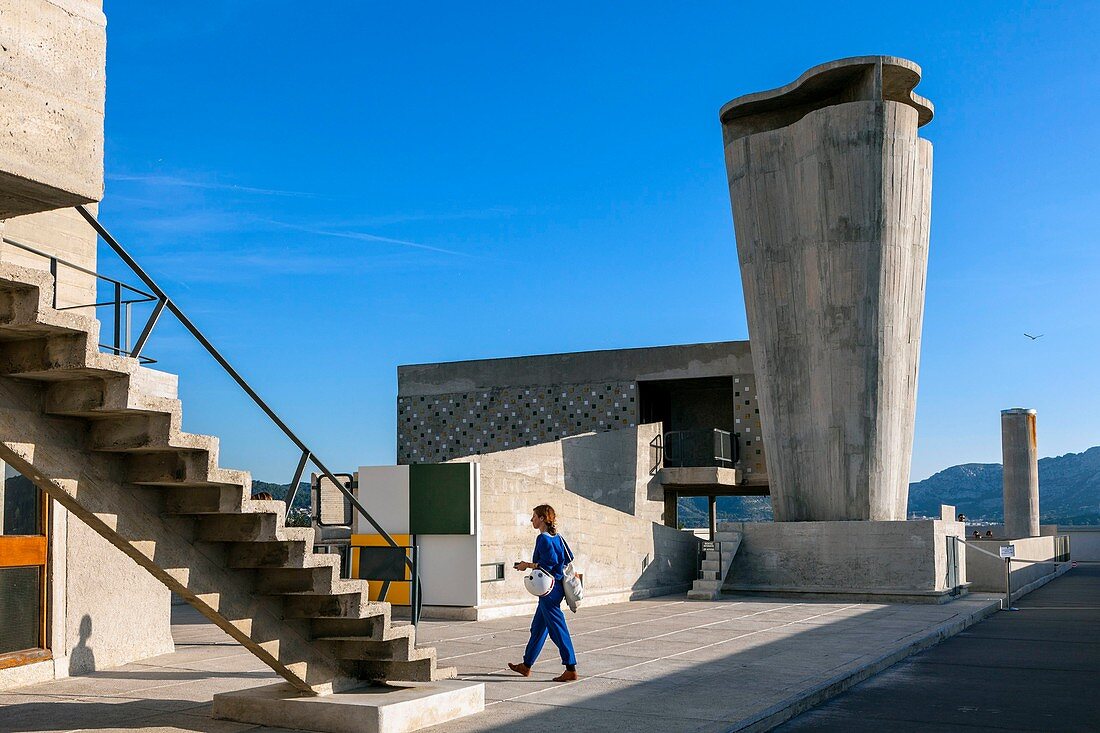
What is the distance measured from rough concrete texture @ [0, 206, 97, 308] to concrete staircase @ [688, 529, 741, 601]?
40.8 ft

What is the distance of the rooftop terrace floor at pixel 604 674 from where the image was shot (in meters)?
7.21

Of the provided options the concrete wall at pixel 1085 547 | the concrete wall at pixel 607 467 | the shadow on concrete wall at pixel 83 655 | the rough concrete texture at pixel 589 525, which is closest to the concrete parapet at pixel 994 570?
the rough concrete texture at pixel 589 525

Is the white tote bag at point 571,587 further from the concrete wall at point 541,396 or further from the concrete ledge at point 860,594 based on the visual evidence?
the concrete wall at point 541,396

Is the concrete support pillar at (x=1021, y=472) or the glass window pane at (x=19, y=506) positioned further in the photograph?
the concrete support pillar at (x=1021, y=472)

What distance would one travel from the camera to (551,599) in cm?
873

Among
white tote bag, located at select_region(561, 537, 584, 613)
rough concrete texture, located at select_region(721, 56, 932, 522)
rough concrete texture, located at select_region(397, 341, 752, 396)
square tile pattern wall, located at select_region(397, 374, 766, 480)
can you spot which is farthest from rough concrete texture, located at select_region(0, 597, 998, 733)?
rough concrete texture, located at select_region(397, 341, 752, 396)

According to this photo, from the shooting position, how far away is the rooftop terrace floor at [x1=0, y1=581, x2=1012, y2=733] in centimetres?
721

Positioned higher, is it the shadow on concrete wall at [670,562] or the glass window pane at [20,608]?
the glass window pane at [20,608]

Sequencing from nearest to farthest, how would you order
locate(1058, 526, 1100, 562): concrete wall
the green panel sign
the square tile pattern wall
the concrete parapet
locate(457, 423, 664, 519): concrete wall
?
1. the green panel sign
2. the concrete parapet
3. locate(457, 423, 664, 519): concrete wall
4. the square tile pattern wall
5. locate(1058, 526, 1100, 562): concrete wall

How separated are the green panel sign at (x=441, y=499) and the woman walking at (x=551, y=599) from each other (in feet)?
20.2

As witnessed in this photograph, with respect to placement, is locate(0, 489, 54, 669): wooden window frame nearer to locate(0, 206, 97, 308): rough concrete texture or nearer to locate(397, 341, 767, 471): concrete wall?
locate(0, 206, 97, 308): rough concrete texture

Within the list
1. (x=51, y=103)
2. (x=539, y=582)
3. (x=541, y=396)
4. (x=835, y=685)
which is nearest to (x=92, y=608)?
(x=539, y=582)

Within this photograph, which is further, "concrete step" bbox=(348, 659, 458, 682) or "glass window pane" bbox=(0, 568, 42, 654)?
"glass window pane" bbox=(0, 568, 42, 654)

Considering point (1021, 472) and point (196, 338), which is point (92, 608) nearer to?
point (196, 338)
